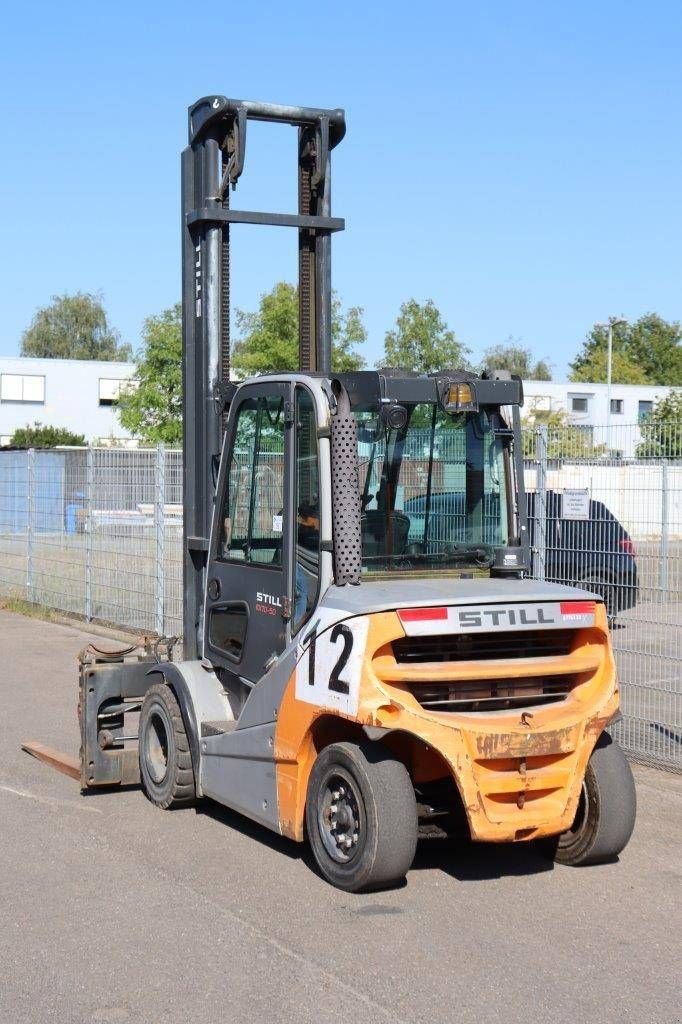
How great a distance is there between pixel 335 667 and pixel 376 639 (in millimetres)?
304

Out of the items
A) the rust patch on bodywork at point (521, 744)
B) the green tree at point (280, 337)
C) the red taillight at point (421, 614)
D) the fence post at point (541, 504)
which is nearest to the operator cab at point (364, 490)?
the red taillight at point (421, 614)

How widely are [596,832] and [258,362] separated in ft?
103

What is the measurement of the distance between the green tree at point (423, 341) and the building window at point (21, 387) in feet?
59.5

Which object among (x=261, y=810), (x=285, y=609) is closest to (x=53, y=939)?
(x=261, y=810)

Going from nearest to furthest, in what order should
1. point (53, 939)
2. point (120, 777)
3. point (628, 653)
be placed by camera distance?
point (53, 939)
point (120, 777)
point (628, 653)

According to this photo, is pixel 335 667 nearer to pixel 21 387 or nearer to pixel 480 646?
pixel 480 646

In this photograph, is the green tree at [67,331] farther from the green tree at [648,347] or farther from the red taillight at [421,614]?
the red taillight at [421,614]

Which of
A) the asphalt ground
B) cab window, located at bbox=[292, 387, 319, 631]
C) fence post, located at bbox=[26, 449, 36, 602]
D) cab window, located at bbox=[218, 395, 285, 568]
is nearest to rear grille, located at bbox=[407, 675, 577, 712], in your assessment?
cab window, located at bbox=[292, 387, 319, 631]

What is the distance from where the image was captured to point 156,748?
26.7ft

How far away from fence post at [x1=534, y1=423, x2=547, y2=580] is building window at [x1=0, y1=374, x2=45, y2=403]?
52737 mm

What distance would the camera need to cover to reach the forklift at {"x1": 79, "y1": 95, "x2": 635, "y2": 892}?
20.2ft

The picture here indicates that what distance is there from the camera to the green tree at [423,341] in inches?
2014

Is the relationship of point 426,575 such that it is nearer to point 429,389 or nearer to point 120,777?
→ point 429,389

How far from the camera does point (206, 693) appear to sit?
7.75 m
